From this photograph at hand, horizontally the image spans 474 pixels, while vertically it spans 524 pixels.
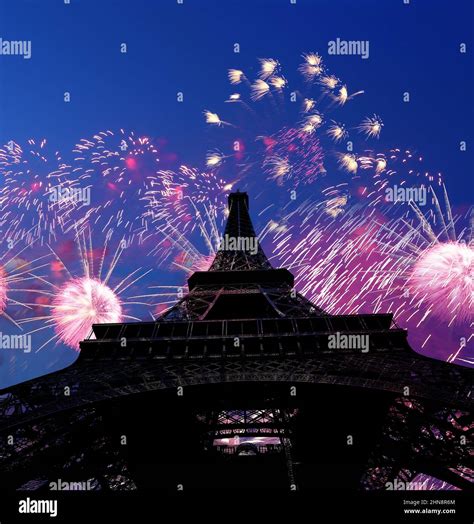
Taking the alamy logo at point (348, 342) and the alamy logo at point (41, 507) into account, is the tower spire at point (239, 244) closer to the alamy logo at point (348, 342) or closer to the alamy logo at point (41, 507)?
the alamy logo at point (348, 342)

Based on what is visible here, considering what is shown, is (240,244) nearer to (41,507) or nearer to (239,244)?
(239,244)

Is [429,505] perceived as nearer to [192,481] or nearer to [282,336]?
[282,336]

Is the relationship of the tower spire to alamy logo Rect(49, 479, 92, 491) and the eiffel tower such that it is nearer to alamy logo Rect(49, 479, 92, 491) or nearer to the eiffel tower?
the eiffel tower

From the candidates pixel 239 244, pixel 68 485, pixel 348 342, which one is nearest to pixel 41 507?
pixel 68 485

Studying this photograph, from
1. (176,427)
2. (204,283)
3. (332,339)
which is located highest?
(204,283)

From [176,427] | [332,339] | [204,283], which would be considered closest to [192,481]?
[176,427]

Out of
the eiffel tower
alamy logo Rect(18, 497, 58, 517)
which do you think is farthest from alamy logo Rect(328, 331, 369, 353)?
alamy logo Rect(18, 497, 58, 517)

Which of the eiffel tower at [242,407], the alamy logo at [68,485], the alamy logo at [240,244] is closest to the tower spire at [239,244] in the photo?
the alamy logo at [240,244]
